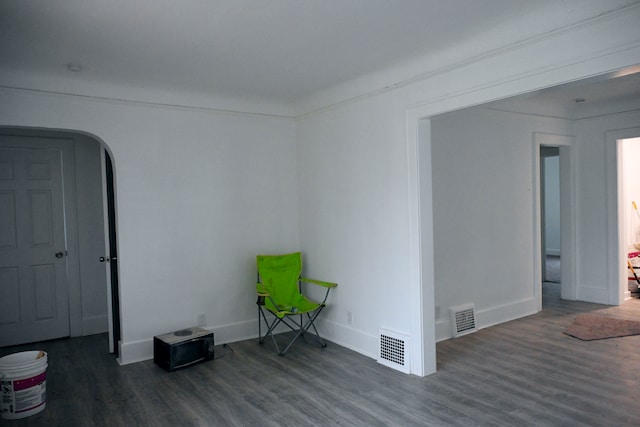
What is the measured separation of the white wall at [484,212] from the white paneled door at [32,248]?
4.08 meters

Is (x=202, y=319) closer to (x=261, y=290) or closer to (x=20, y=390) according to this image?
(x=261, y=290)

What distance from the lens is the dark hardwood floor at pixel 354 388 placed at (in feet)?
10.0

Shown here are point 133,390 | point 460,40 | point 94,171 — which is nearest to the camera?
point 460,40

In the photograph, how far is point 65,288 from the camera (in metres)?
5.04

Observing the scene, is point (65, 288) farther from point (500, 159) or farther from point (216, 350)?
point (500, 159)

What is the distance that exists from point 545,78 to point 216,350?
12.1 feet

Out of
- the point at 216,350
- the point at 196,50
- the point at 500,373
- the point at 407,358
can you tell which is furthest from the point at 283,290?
the point at 196,50

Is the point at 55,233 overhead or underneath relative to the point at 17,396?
overhead

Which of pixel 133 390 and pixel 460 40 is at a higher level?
pixel 460 40

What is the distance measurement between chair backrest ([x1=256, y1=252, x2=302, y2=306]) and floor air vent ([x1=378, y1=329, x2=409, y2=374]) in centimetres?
113

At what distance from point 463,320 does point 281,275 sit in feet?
6.48

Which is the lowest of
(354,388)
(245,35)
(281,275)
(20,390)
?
(354,388)

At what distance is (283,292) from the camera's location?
481 cm

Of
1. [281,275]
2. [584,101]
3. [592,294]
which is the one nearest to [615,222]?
[592,294]
